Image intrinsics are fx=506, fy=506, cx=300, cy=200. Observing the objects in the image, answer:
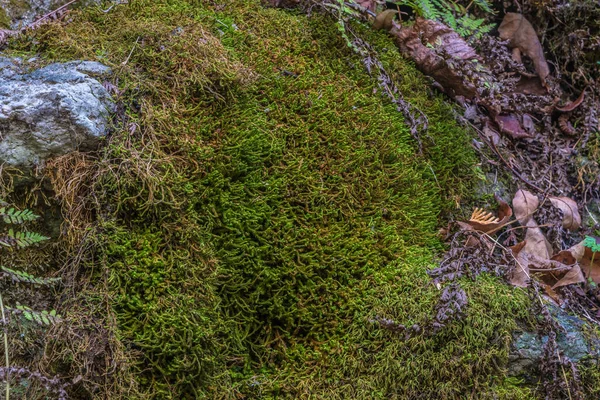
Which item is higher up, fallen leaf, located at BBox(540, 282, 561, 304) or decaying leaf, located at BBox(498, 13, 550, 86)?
decaying leaf, located at BBox(498, 13, 550, 86)

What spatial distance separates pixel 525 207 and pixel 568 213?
41cm

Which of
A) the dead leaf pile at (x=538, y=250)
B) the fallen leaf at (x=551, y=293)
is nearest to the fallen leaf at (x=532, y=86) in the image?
the dead leaf pile at (x=538, y=250)

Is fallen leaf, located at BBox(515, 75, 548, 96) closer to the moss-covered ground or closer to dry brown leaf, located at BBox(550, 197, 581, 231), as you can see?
dry brown leaf, located at BBox(550, 197, 581, 231)

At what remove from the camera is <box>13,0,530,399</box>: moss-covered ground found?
92.7 inches

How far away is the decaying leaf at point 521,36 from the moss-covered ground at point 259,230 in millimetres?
1894

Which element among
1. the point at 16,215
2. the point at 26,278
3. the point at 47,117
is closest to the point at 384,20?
the point at 47,117

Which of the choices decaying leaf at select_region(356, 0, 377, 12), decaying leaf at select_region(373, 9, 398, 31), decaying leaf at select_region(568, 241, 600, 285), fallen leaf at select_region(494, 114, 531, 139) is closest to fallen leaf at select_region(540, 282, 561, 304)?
decaying leaf at select_region(568, 241, 600, 285)

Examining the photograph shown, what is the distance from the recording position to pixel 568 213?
11.8ft

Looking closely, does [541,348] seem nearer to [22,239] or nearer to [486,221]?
[486,221]

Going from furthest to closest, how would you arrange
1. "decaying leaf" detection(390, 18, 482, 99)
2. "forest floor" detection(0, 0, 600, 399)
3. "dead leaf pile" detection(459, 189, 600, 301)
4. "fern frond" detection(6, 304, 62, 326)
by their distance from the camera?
"decaying leaf" detection(390, 18, 482, 99) < "dead leaf pile" detection(459, 189, 600, 301) < "forest floor" detection(0, 0, 600, 399) < "fern frond" detection(6, 304, 62, 326)

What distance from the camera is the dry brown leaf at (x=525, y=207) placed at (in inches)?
134

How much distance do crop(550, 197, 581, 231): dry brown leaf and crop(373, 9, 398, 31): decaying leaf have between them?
1.71 m

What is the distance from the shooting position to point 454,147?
3400 mm

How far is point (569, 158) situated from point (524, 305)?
1.84 meters
